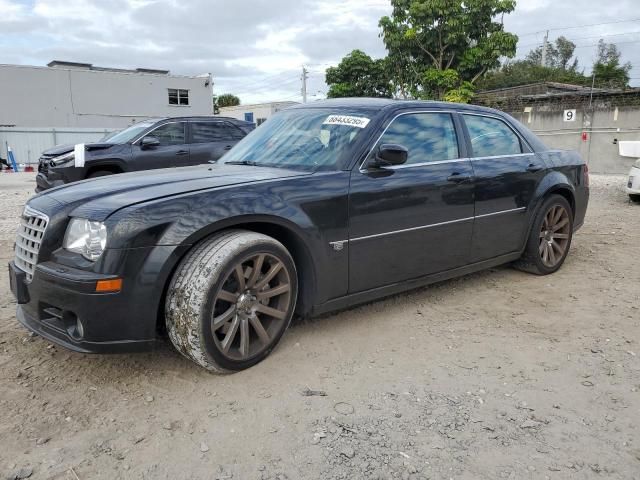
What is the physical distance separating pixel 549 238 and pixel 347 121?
2.58 m

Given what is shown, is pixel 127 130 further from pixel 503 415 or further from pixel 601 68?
pixel 601 68

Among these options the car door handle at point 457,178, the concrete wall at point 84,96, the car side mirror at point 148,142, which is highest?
the concrete wall at point 84,96

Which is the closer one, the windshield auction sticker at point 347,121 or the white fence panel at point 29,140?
the windshield auction sticker at point 347,121

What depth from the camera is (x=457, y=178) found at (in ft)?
13.8

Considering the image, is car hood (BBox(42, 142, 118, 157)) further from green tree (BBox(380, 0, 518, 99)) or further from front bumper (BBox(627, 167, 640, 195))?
green tree (BBox(380, 0, 518, 99))

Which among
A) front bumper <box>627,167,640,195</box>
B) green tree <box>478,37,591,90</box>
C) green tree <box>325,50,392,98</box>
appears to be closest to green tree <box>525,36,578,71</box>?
green tree <box>478,37,591,90</box>

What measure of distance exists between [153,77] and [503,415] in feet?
126

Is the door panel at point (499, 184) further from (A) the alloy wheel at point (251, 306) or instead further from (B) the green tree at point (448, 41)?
(B) the green tree at point (448, 41)

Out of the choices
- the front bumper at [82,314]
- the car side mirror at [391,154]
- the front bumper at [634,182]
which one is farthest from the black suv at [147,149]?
the front bumper at [634,182]

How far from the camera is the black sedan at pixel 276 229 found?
2811 mm

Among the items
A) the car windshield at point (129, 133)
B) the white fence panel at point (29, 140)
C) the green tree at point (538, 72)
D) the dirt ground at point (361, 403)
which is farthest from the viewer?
the green tree at point (538, 72)

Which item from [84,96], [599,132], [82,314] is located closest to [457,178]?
[82,314]

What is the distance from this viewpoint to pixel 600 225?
7.76m

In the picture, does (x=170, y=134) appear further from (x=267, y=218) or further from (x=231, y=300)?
(x=231, y=300)
